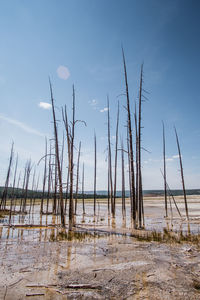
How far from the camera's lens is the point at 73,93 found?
13414mm

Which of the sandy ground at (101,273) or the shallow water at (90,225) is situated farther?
the shallow water at (90,225)

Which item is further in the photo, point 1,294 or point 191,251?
point 191,251

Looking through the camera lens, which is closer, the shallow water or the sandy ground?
the sandy ground

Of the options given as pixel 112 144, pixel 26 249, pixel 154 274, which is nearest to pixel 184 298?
pixel 154 274

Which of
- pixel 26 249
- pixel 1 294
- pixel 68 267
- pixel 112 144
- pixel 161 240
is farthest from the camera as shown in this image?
pixel 112 144

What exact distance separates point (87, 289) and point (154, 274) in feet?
5.10

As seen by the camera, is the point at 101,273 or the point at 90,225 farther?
the point at 90,225

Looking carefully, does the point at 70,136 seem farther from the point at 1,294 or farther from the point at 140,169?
the point at 1,294

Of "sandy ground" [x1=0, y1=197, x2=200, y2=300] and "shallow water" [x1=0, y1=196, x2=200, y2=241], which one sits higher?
"sandy ground" [x1=0, y1=197, x2=200, y2=300]

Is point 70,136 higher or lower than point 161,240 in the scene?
higher

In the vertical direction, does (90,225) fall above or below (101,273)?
below

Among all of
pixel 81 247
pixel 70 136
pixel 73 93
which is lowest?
pixel 81 247

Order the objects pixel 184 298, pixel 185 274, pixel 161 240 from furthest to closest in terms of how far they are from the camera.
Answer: pixel 161 240, pixel 185 274, pixel 184 298

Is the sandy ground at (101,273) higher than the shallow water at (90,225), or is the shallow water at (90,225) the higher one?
the sandy ground at (101,273)
